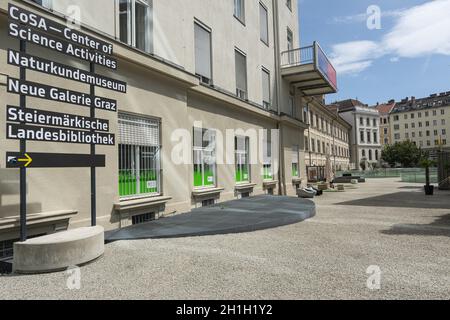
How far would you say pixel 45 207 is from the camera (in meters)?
6.45

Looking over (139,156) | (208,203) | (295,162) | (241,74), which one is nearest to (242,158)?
(208,203)

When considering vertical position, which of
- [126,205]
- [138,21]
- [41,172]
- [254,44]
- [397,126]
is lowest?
[126,205]

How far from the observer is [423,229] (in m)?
8.21

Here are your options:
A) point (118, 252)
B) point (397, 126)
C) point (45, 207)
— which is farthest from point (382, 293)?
point (397, 126)

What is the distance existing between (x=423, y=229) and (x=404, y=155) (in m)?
78.2

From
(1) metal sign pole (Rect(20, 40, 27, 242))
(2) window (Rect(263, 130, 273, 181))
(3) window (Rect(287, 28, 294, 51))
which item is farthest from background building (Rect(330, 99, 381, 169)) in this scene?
(1) metal sign pole (Rect(20, 40, 27, 242))

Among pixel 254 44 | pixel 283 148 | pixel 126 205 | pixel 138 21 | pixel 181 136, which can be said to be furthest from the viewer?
pixel 283 148

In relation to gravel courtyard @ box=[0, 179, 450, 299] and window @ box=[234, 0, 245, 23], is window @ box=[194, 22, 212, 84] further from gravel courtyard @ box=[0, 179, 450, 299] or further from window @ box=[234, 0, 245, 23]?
gravel courtyard @ box=[0, 179, 450, 299]

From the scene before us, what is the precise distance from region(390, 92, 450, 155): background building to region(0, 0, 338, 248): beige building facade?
9684 cm

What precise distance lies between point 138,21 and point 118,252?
6719mm

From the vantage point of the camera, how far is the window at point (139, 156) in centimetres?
856

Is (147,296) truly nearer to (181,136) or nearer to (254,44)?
(181,136)

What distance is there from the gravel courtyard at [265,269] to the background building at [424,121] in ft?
343

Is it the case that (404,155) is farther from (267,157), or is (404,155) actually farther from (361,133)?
(267,157)
